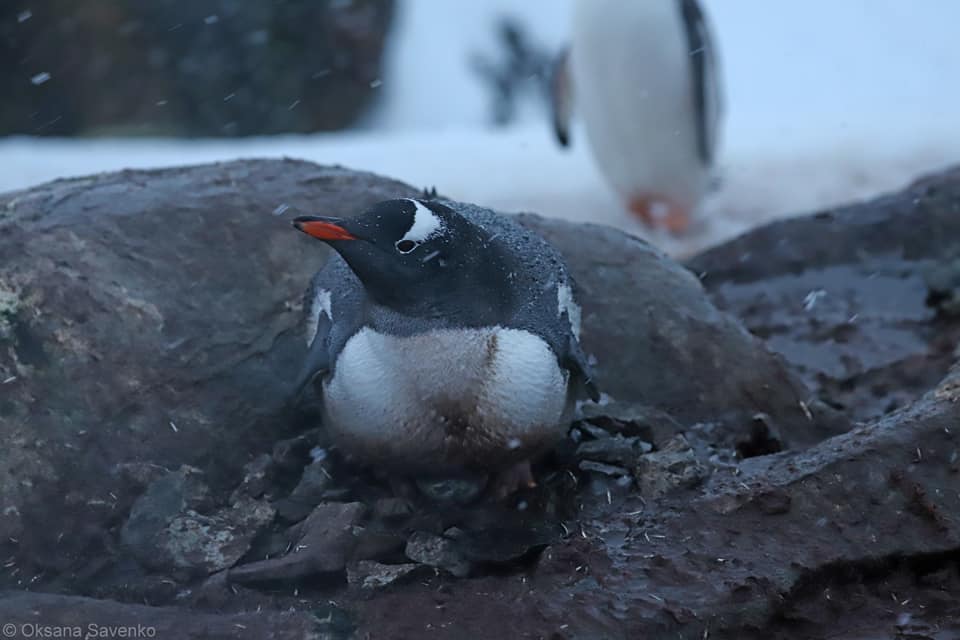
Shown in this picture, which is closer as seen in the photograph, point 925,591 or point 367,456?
point 925,591

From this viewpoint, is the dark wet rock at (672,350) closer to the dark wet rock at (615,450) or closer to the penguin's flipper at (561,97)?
the dark wet rock at (615,450)

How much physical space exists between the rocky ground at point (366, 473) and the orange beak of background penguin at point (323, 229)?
1.57ft

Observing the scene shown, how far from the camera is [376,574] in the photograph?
1746 millimetres

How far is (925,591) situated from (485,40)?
8.51 m

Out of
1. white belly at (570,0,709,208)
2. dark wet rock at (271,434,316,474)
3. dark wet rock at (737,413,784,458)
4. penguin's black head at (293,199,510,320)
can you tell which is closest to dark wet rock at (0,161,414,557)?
dark wet rock at (271,434,316,474)

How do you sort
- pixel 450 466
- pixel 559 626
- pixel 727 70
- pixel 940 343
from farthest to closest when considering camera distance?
pixel 727 70
pixel 940 343
pixel 450 466
pixel 559 626

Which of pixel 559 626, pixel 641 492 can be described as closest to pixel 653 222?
pixel 641 492

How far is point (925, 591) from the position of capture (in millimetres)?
1730

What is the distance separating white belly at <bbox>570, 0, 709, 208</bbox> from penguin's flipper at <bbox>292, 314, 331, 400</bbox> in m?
2.97

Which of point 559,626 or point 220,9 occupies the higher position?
point 220,9

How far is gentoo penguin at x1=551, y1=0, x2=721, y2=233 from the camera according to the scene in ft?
15.2

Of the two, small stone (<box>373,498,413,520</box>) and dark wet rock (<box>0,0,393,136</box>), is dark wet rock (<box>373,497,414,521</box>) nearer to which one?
small stone (<box>373,498,413,520</box>)

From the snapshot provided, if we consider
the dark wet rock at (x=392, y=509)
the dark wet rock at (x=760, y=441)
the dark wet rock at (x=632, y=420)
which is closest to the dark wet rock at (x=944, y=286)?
the dark wet rock at (x=760, y=441)

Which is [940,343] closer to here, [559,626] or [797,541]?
[797,541]
